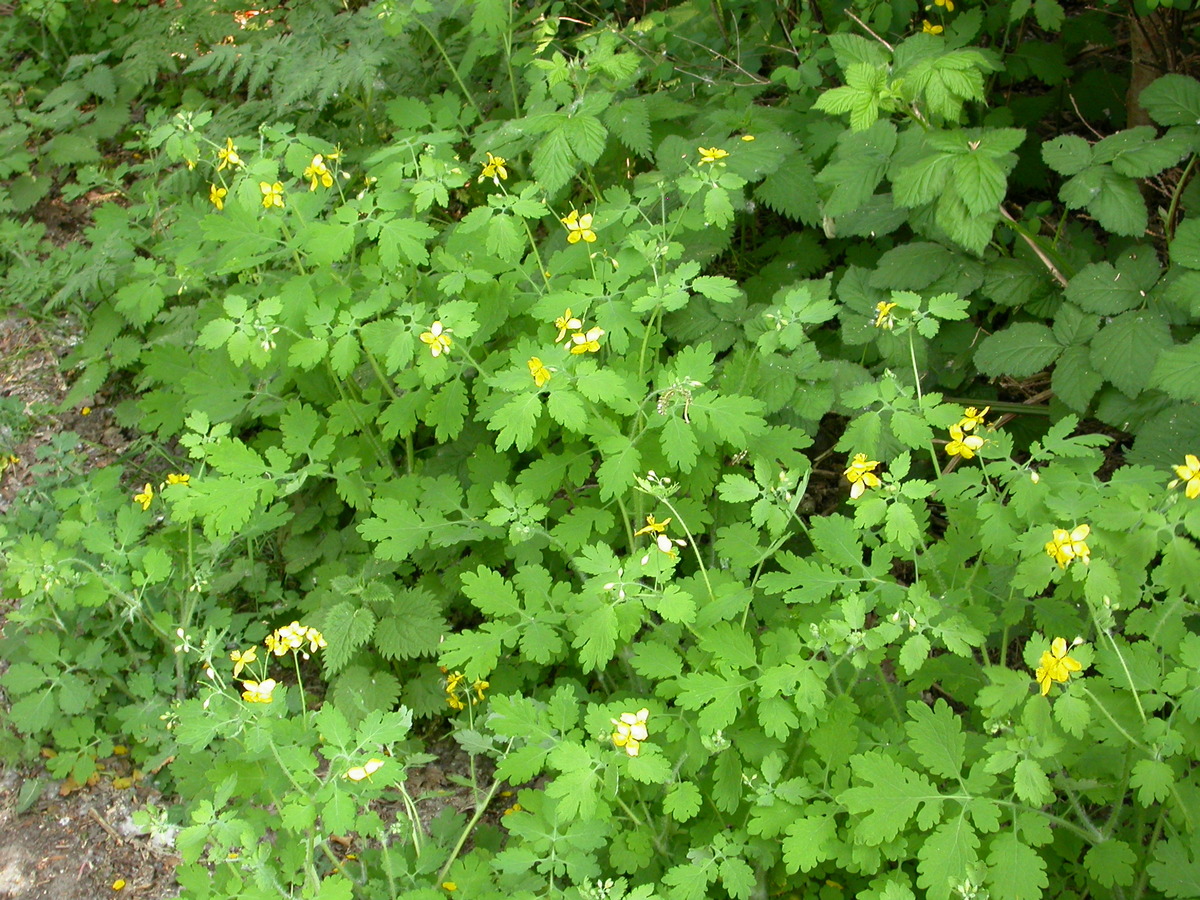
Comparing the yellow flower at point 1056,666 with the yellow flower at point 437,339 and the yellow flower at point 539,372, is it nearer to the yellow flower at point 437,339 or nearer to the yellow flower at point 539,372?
the yellow flower at point 539,372

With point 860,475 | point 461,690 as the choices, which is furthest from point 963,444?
point 461,690

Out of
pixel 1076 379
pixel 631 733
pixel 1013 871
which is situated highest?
pixel 1076 379

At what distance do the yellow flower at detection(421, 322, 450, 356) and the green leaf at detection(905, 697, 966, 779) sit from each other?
1357mm

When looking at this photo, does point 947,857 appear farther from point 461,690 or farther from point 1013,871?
point 461,690

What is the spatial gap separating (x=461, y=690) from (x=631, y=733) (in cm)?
90

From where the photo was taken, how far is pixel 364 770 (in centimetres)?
189

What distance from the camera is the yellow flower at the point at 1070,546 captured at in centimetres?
178

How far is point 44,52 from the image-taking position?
5156 mm

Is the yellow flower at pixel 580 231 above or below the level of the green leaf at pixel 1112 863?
above

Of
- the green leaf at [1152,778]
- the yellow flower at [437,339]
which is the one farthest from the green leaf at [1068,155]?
the yellow flower at [437,339]

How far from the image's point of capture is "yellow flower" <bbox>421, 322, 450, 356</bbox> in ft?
8.04

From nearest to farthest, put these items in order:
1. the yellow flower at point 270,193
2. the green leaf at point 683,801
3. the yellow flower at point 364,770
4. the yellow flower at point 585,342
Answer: the yellow flower at point 364,770 < the green leaf at point 683,801 < the yellow flower at point 585,342 < the yellow flower at point 270,193

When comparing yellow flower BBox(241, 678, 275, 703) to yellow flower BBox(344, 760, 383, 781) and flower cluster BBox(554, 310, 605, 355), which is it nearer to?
yellow flower BBox(344, 760, 383, 781)

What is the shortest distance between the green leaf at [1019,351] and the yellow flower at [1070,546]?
95cm
